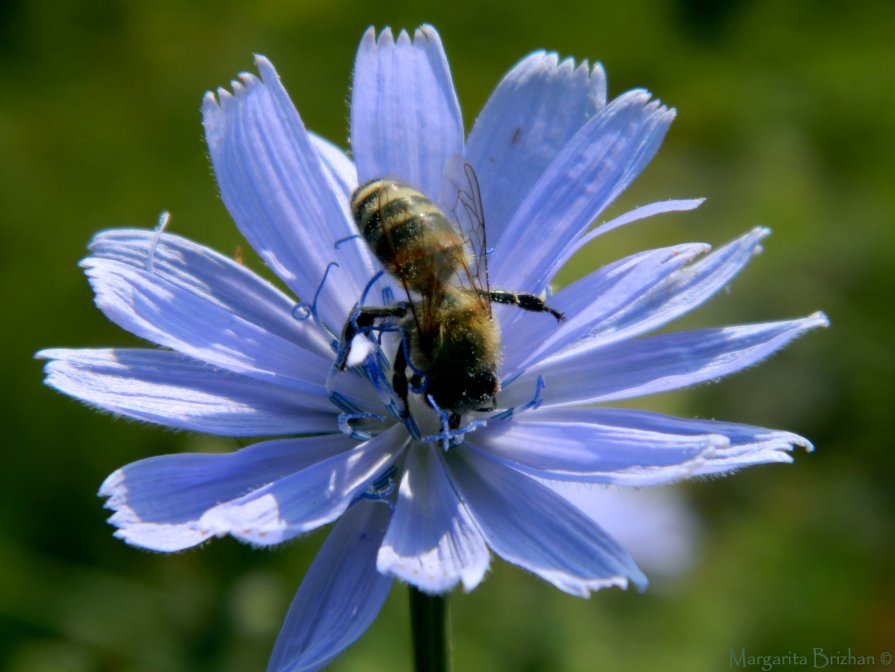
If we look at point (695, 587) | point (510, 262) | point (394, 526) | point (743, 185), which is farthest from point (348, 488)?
point (743, 185)

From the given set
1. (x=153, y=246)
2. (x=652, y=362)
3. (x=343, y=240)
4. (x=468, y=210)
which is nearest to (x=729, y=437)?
(x=652, y=362)

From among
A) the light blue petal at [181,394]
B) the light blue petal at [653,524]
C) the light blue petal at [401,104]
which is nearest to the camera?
the light blue petal at [181,394]

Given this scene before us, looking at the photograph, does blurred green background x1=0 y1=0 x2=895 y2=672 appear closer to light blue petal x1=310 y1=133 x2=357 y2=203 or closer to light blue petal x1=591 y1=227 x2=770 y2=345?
light blue petal x1=310 y1=133 x2=357 y2=203

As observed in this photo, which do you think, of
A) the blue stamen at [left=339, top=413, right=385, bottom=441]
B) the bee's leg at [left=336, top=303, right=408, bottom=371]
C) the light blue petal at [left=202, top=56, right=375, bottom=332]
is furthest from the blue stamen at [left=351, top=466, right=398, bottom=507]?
the light blue petal at [left=202, top=56, right=375, bottom=332]

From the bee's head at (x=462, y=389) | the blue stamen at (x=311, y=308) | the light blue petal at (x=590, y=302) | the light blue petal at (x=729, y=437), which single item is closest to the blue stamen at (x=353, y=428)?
the bee's head at (x=462, y=389)

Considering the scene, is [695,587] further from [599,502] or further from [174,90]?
[174,90]

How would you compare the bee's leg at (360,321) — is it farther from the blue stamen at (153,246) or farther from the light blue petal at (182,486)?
the blue stamen at (153,246)
